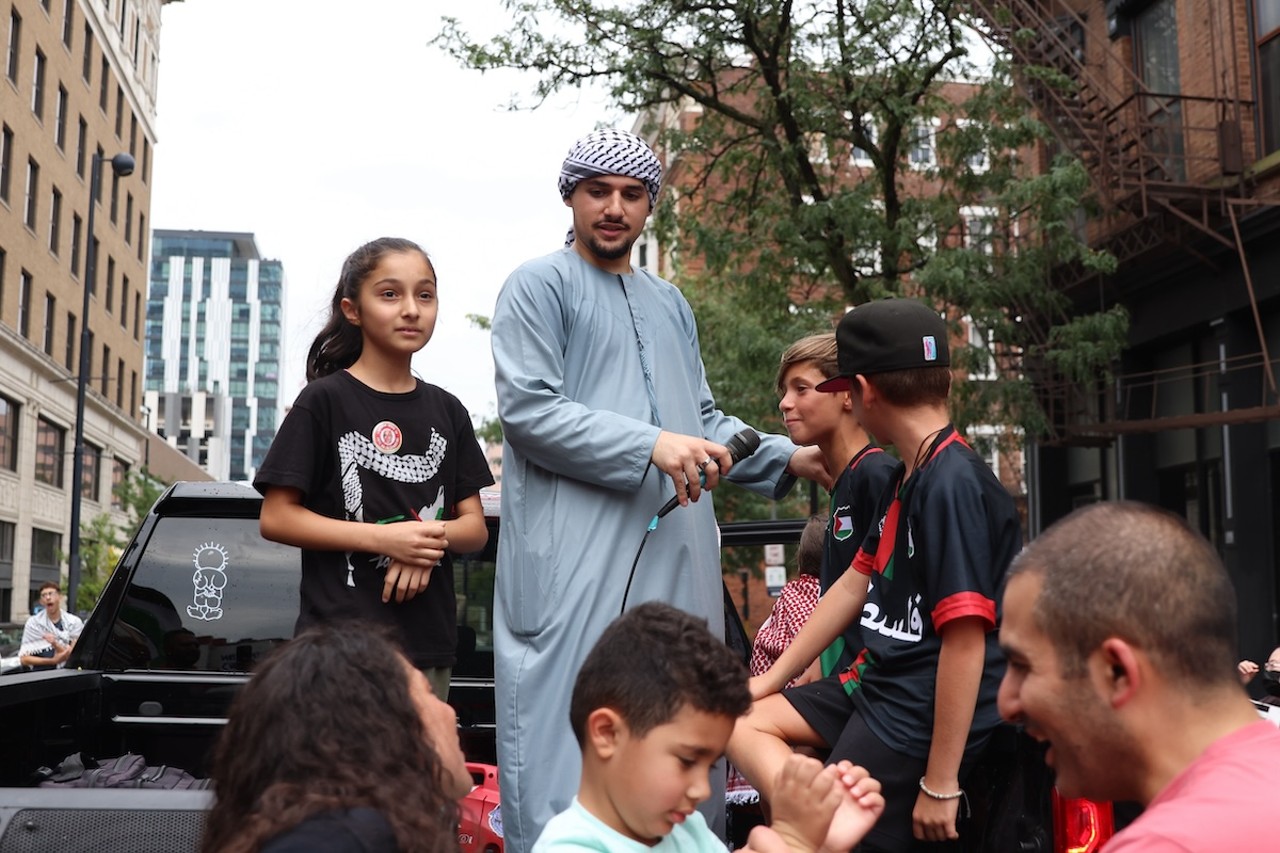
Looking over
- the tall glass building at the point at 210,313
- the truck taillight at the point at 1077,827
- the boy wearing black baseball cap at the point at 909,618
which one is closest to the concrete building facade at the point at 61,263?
the boy wearing black baseball cap at the point at 909,618

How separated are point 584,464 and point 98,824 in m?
1.31

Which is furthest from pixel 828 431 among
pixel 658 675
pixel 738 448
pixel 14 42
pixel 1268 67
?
pixel 14 42

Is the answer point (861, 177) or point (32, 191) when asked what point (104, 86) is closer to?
point (32, 191)

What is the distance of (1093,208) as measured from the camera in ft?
53.7

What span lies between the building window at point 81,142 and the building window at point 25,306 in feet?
26.0

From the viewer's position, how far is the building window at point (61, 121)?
4525 centimetres

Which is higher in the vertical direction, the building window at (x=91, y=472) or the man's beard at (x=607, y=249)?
the building window at (x=91, y=472)

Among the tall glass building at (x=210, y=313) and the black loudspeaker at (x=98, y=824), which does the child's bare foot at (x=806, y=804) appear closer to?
the black loudspeaker at (x=98, y=824)

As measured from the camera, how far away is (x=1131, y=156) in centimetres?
1691

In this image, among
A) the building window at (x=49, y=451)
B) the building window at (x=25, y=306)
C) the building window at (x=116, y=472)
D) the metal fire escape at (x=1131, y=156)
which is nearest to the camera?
the metal fire escape at (x=1131, y=156)

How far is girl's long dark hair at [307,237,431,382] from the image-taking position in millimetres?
3680

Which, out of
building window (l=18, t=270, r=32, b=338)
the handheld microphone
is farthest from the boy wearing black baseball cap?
building window (l=18, t=270, r=32, b=338)

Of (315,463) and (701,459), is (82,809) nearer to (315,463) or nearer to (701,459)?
(315,463)

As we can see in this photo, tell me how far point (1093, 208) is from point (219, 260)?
18826 centimetres
